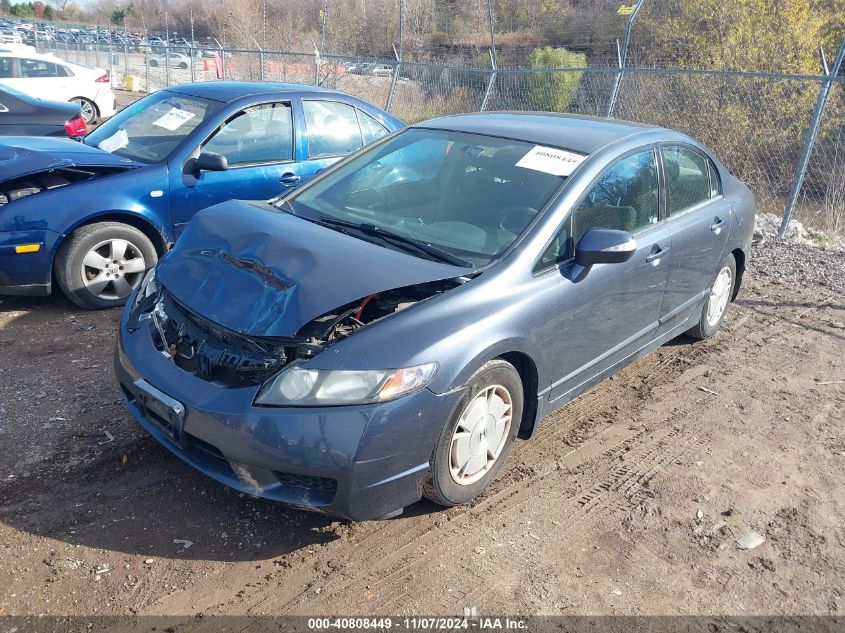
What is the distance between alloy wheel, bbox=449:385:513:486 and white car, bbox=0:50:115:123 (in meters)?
15.2

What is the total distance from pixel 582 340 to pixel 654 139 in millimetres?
1516

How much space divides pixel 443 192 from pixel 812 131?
616 centimetres

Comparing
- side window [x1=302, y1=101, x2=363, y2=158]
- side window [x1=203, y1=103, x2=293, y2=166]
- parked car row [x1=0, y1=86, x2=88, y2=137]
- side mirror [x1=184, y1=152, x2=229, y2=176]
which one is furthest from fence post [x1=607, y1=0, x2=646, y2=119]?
parked car row [x1=0, y1=86, x2=88, y2=137]

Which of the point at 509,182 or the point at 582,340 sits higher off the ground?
the point at 509,182

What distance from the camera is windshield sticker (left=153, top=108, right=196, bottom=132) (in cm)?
580

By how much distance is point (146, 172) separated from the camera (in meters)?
5.32

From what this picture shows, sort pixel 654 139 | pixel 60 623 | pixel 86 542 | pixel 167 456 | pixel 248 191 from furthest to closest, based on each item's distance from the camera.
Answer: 1. pixel 248 191
2. pixel 654 139
3. pixel 167 456
4. pixel 86 542
5. pixel 60 623

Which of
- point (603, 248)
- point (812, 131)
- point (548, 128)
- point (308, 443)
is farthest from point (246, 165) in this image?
point (812, 131)

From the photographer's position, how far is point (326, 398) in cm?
277

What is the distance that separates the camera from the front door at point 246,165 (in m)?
5.49

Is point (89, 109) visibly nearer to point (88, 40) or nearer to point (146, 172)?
point (146, 172)

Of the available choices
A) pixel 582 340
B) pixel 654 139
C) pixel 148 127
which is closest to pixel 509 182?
pixel 582 340

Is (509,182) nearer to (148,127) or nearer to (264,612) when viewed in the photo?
(264,612)

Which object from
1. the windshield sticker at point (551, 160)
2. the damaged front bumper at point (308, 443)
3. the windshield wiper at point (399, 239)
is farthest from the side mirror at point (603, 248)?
the damaged front bumper at point (308, 443)
